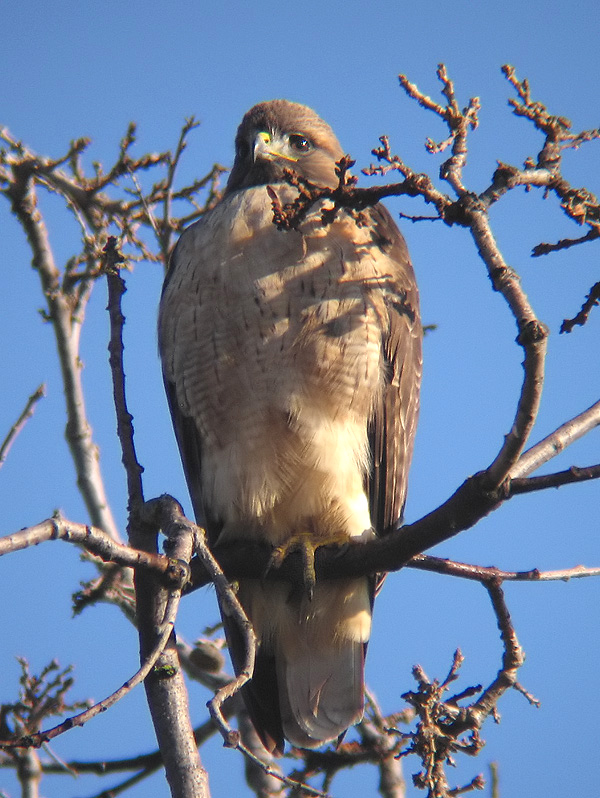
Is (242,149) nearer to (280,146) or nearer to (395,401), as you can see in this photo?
(280,146)

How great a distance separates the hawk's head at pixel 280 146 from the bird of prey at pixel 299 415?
568mm

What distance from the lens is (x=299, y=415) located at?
149 inches

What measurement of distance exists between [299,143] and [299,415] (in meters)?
1.78

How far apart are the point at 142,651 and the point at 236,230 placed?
2.03m

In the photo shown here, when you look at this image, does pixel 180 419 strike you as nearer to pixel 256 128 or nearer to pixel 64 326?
pixel 64 326

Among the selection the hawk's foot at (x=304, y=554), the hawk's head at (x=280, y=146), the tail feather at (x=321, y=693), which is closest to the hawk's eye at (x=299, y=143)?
the hawk's head at (x=280, y=146)

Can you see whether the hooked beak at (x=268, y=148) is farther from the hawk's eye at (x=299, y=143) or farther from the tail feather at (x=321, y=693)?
the tail feather at (x=321, y=693)

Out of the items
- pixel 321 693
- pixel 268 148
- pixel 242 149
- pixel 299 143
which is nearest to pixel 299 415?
pixel 321 693

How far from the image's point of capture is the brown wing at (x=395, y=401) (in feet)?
12.8

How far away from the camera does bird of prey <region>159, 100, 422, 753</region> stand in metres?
3.78

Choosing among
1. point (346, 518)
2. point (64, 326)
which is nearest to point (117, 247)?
point (346, 518)

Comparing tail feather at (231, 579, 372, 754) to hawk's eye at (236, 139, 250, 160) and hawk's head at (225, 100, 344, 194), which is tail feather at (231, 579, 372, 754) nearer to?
hawk's head at (225, 100, 344, 194)

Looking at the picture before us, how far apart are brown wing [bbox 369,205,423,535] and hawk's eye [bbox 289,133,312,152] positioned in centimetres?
Result: 83

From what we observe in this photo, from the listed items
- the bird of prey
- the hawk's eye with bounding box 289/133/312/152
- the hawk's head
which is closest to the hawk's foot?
the bird of prey
